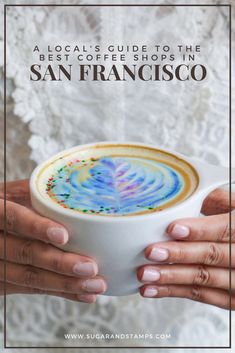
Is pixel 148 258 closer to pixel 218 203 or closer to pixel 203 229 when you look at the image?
pixel 203 229

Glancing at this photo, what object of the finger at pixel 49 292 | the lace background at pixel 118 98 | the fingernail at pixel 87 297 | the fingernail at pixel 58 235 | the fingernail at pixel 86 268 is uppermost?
the lace background at pixel 118 98

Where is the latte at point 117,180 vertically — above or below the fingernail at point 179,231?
above

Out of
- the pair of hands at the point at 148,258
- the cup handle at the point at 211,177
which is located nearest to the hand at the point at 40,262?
the pair of hands at the point at 148,258

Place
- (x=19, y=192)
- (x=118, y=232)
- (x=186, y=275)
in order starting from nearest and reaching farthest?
(x=118, y=232)
(x=186, y=275)
(x=19, y=192)

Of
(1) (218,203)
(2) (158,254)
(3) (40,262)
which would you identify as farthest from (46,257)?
(1) (218,203)

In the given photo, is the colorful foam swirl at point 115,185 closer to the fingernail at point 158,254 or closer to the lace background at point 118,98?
the fingernail at point 158,254

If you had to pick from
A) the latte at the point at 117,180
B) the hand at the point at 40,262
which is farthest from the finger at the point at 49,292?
the latte at the point at 117,180

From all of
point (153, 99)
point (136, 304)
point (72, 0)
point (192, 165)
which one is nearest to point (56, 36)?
point (72, 0)

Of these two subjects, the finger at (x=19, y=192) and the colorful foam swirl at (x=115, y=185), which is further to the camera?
the finger at (x=19, y=192)
